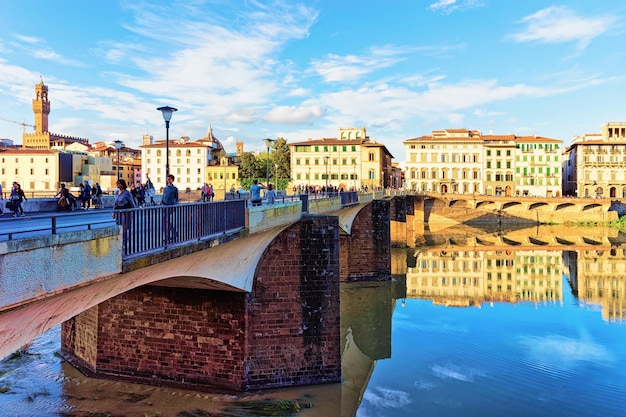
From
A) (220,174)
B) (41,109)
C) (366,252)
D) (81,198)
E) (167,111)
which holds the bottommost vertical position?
(366,252)

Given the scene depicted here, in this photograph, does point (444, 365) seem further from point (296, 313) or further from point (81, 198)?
point (81, 198)

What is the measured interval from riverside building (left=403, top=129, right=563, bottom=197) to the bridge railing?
7570cm

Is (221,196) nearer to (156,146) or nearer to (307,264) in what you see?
(307,264)

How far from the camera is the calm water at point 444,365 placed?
1333 centimetres

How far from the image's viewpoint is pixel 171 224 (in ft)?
28.8

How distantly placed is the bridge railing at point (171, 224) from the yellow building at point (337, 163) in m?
67.9

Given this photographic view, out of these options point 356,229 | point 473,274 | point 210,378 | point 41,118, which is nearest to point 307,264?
point 210,378

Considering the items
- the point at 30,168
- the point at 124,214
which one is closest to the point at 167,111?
the point at 124,214

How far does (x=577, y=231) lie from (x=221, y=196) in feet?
199

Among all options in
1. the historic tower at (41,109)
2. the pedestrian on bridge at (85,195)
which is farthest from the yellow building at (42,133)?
the pedestrian on bridge at (85,195)

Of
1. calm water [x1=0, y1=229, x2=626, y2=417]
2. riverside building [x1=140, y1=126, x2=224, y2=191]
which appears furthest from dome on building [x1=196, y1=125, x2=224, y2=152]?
calm water [x1=0, y1=229, x2=626, y2=417]

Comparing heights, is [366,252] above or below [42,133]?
below

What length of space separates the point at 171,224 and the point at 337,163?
72050 mm

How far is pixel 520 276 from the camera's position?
118 ft
